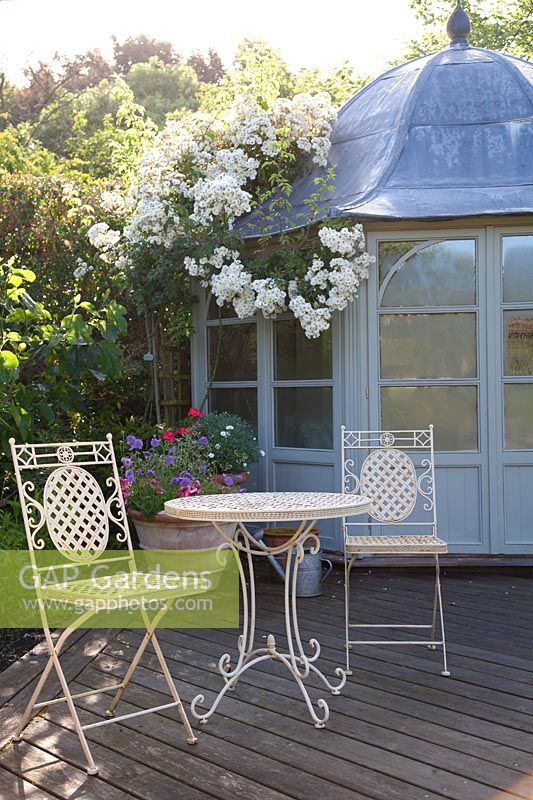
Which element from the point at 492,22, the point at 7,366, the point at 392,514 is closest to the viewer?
the point at 392,514

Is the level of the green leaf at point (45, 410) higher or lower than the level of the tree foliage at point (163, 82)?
lower

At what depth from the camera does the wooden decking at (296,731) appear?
2.97m

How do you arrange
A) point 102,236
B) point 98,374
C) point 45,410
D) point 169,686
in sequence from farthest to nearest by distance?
point 102,236 → point 98,374 → point 45,410 → point 169,686

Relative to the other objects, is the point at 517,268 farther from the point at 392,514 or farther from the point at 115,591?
the point at 115,591

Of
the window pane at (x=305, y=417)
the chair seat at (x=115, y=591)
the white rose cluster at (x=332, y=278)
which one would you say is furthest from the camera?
the window pane at (x=305, y=417)

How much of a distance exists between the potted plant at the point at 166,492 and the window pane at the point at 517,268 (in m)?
2.32

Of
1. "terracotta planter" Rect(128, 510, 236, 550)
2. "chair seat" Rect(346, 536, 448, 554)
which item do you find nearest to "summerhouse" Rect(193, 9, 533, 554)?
"terracotta planter" Rect(128, 510, 236, 550)

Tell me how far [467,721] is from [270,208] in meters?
4.02

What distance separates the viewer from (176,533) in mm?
5695

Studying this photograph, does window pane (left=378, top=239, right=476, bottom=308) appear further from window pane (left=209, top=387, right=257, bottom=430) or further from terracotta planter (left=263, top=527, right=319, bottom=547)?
terracotta planter (left=263, top=527, right=319, bottom=547)

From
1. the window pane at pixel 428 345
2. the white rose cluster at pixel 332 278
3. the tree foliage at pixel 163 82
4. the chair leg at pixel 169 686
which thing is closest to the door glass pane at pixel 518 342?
the window pane at pixel 428 345

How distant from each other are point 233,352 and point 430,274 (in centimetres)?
167

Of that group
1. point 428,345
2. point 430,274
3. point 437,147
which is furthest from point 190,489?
point 437,147

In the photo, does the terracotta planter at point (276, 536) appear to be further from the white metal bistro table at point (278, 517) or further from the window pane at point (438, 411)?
the white metal bistro table at point (278, 517)
